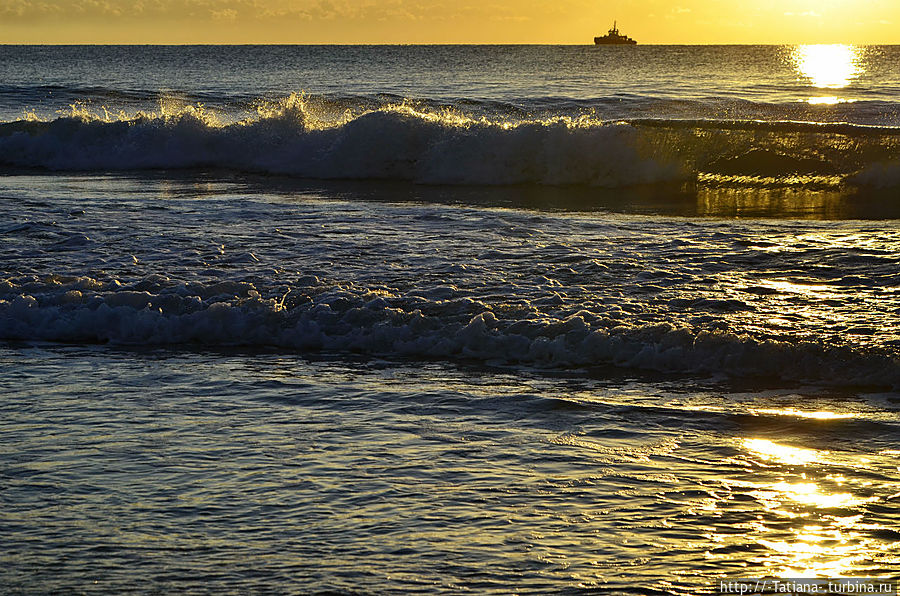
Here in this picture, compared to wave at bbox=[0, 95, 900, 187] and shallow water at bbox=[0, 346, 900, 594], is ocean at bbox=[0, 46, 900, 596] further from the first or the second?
wave at bbox=[0, 95, 900, 187]

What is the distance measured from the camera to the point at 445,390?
19.6ft

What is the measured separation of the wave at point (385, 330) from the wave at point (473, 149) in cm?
935

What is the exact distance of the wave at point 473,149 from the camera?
16.9 m

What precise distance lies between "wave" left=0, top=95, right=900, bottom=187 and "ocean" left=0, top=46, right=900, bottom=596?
1.51 meters

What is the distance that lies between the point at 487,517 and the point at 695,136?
16.0 m

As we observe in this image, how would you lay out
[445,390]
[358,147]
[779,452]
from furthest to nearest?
[358,147] → [445,390] → [779,452]

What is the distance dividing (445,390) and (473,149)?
40.4ft

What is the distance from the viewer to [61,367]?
6543 mm

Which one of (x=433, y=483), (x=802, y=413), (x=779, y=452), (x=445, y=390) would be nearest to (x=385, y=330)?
(x=445, y=390)

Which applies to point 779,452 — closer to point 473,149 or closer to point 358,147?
point 473,149

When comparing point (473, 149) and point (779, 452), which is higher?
point (473, 149)

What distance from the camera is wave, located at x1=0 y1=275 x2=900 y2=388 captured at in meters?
6.37

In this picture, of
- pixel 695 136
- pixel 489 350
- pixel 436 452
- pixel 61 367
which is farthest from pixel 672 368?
pixel 695 136

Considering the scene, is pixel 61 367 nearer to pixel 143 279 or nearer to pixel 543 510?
pixel 143 279
